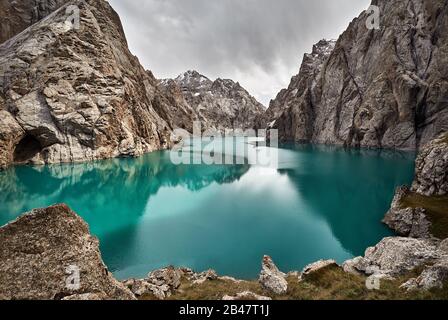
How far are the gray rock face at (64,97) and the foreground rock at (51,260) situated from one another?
74.0m

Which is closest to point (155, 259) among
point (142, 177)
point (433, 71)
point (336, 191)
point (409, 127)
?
point (336, 191)

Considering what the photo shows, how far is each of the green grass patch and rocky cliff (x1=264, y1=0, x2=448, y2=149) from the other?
73.4 meters

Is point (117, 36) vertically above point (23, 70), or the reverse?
point (117, 36)

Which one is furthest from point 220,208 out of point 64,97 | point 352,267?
point 64,97

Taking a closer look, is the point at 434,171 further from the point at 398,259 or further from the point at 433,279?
the point at 433,279

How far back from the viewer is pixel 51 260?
11.0 m

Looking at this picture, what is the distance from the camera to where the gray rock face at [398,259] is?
17203 millimetres

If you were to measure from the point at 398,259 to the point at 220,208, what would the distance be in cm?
2384

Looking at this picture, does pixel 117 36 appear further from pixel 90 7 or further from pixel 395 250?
pixel 395 250

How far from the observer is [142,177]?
2527 inches

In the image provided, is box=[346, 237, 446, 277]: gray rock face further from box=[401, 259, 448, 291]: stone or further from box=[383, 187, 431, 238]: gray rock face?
box=[383, 187, 431, 238]: gray rock face

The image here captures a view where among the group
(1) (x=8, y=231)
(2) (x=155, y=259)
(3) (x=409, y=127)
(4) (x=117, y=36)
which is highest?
(4) (x=117, y=36)

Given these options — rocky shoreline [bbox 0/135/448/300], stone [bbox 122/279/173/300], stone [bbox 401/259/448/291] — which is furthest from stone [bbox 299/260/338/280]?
stone [bbox 122/279/173/300]
